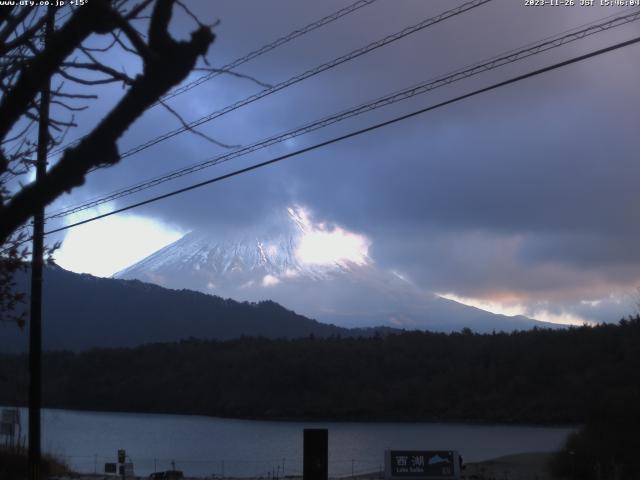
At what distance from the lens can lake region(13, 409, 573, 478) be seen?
49.8 m

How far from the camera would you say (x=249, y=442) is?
66938 mm

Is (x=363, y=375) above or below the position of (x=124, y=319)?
below

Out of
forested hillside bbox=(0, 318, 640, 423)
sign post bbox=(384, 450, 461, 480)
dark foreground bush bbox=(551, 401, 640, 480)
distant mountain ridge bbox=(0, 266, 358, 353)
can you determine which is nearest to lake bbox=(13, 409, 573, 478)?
dark foreground bush bbox=(551, 401, 640, 480)

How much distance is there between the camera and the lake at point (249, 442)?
4975 cm

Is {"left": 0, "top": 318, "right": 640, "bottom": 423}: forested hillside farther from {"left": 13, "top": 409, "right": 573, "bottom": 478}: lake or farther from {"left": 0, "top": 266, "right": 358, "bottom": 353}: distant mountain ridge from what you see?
{"left": 0, "top": 266, "right": 358, "bottom": 353}: distant mountain ridge

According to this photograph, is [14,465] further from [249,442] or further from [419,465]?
[249,442]

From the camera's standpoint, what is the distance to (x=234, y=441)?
67.9m

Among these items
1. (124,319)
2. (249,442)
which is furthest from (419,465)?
(124,319)

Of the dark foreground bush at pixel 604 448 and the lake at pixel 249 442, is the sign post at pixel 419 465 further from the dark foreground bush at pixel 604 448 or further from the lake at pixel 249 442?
the lake at pixel 249 442

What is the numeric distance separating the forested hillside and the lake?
6208 millimetres

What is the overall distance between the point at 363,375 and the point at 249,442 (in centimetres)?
4128

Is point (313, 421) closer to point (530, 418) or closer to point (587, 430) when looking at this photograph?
point (530, 418)

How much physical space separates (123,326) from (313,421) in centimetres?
9159

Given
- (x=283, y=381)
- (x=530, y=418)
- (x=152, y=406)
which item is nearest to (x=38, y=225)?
(x=530, y=418)
